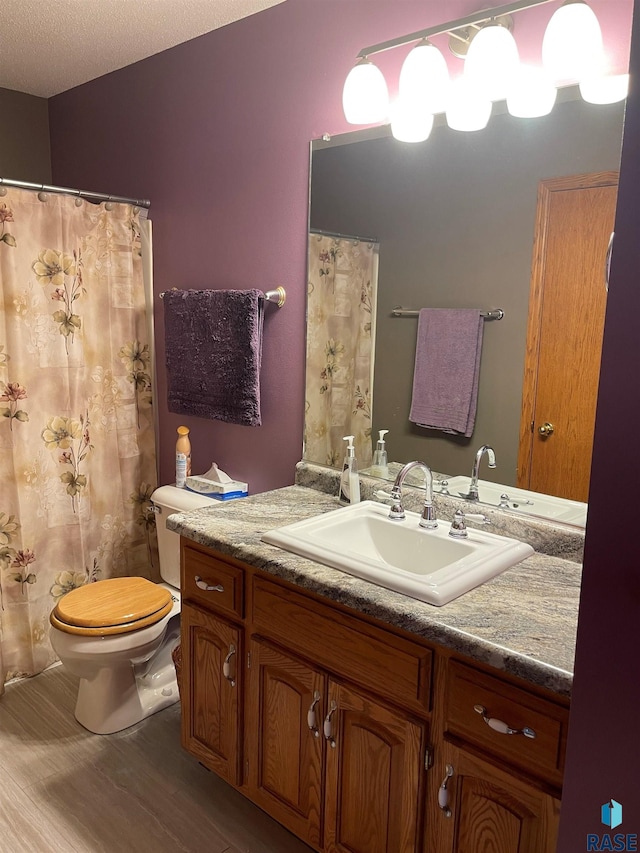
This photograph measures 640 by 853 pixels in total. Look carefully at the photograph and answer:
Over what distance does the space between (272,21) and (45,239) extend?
1098mm

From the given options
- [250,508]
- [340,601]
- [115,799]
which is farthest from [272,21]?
[115,799]

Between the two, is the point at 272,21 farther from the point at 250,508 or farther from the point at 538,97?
the point at 250,508

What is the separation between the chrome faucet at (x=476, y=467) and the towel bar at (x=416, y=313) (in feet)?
1.12

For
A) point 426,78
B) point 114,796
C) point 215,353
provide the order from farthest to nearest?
point 215,353 < point 114,796 < point 426,78

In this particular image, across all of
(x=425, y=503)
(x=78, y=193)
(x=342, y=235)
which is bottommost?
(x=425, y=503)

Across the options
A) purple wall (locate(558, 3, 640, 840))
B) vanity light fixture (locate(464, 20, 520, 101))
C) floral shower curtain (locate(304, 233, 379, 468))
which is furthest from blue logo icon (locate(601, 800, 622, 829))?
vanity light fixture (locate(464, 20, 520, 101))

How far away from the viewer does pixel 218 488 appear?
246 cm

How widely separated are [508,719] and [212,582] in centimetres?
86

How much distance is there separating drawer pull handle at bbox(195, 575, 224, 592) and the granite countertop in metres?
0.13

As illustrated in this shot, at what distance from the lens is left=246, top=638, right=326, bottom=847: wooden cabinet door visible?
1.60 m

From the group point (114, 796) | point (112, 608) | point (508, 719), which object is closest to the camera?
point (508, 719)

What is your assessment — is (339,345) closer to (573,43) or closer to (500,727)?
(573,43)

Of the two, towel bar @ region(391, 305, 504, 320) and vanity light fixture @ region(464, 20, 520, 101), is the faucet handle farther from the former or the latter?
vanity light fixture @ region(464, 20, 520, 101)

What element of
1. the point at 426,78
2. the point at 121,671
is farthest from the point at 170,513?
the point at 426,78
